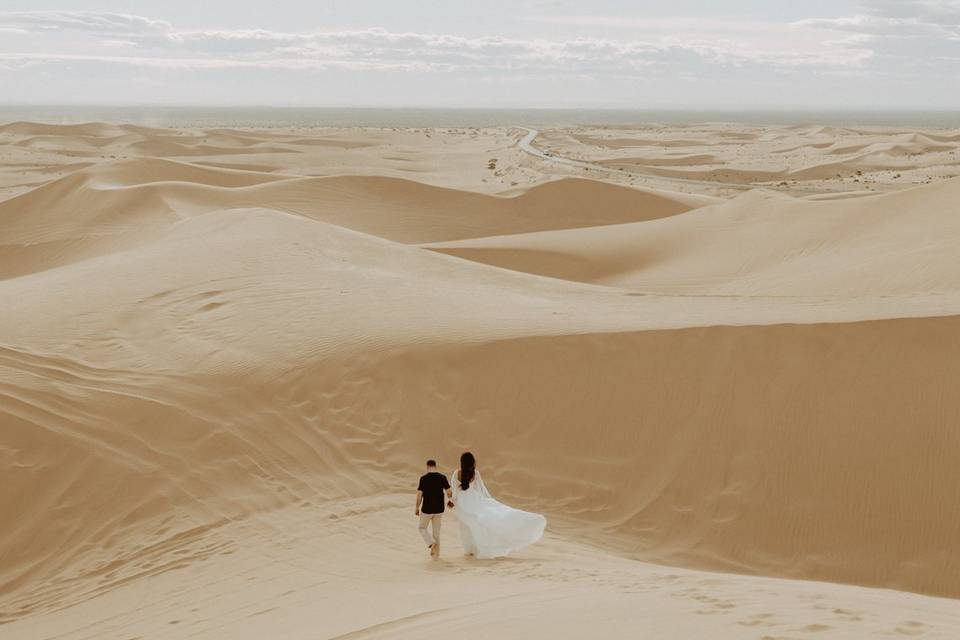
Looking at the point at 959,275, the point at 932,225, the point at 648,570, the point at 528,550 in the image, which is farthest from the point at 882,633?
the point at 932,225

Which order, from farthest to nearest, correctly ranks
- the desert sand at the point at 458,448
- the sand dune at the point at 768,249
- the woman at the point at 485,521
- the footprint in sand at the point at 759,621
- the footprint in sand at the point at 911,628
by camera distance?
the sand dune at the point at 768,249
the woman at the point at 485,521
the desert sand at the point at 458,448
the footprint in sand at the point at 759,621
the footprint in sand at the point at 911,628

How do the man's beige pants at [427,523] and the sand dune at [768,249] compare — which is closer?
the man's beige pants at [427,523]

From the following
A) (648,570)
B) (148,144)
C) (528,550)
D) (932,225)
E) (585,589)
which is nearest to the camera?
(585,589)

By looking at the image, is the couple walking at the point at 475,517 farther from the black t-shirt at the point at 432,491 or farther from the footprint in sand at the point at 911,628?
the footprint in sand at the point at 911,628

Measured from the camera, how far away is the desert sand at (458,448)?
6.47m

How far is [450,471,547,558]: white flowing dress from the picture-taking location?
23.9 ft

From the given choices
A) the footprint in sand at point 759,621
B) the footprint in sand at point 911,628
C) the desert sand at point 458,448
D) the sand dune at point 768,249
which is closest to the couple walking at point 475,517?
the desert sand at point 458,448

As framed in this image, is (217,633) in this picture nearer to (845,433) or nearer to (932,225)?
(845,433)

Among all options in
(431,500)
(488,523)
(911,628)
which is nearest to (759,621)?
(911,628)

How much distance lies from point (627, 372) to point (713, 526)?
2256 mm

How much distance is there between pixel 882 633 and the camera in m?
4.77

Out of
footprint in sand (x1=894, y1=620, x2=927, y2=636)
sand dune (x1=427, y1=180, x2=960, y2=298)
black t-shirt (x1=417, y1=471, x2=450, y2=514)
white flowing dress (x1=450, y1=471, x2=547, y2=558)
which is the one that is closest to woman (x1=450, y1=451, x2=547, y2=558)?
white flowing dress (x1=450, y1=471, x2=547, y2=558)

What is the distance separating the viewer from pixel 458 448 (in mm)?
10055

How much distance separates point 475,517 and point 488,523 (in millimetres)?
116
